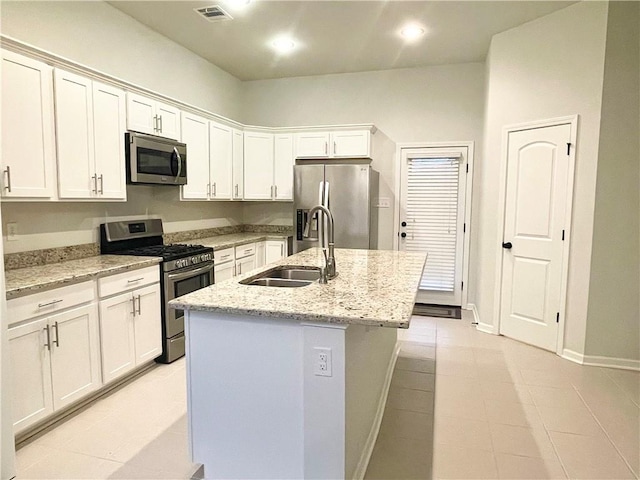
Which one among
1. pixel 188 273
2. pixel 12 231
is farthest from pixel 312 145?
pixel 12 231

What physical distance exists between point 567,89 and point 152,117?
3.61m

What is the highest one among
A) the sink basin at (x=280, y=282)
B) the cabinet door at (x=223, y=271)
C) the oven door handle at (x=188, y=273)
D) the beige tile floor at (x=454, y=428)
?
the sink basin at (x=280, y=282)

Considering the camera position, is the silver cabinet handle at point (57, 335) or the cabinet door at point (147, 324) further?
the cabinet door at point (147, 324)

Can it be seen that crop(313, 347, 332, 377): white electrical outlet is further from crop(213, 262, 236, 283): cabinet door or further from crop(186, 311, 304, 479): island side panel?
crop(213, 262, 236, 283): cabinet door

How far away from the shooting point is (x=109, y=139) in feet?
10.2

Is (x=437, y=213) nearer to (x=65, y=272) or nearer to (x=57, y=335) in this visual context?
(x=65, y=272)

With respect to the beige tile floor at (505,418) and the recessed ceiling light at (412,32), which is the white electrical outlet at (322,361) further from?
the recessed ceiling light at (412,32)

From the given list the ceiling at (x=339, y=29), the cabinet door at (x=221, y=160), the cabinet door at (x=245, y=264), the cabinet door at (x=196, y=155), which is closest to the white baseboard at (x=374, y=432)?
the cabinet door at (x=245, y=264)

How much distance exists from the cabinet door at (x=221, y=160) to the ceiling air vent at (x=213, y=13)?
107cm

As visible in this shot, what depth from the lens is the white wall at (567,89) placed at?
11.1ft

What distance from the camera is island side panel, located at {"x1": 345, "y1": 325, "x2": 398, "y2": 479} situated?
5.89 feet

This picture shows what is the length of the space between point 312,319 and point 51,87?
2.35 metres

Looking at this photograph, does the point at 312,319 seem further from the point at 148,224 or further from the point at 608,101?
the point at 608,101

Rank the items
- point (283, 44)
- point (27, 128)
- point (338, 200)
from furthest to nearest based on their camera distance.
Answer: point (338, 200) → point (283, 44) → point (27, 128)
